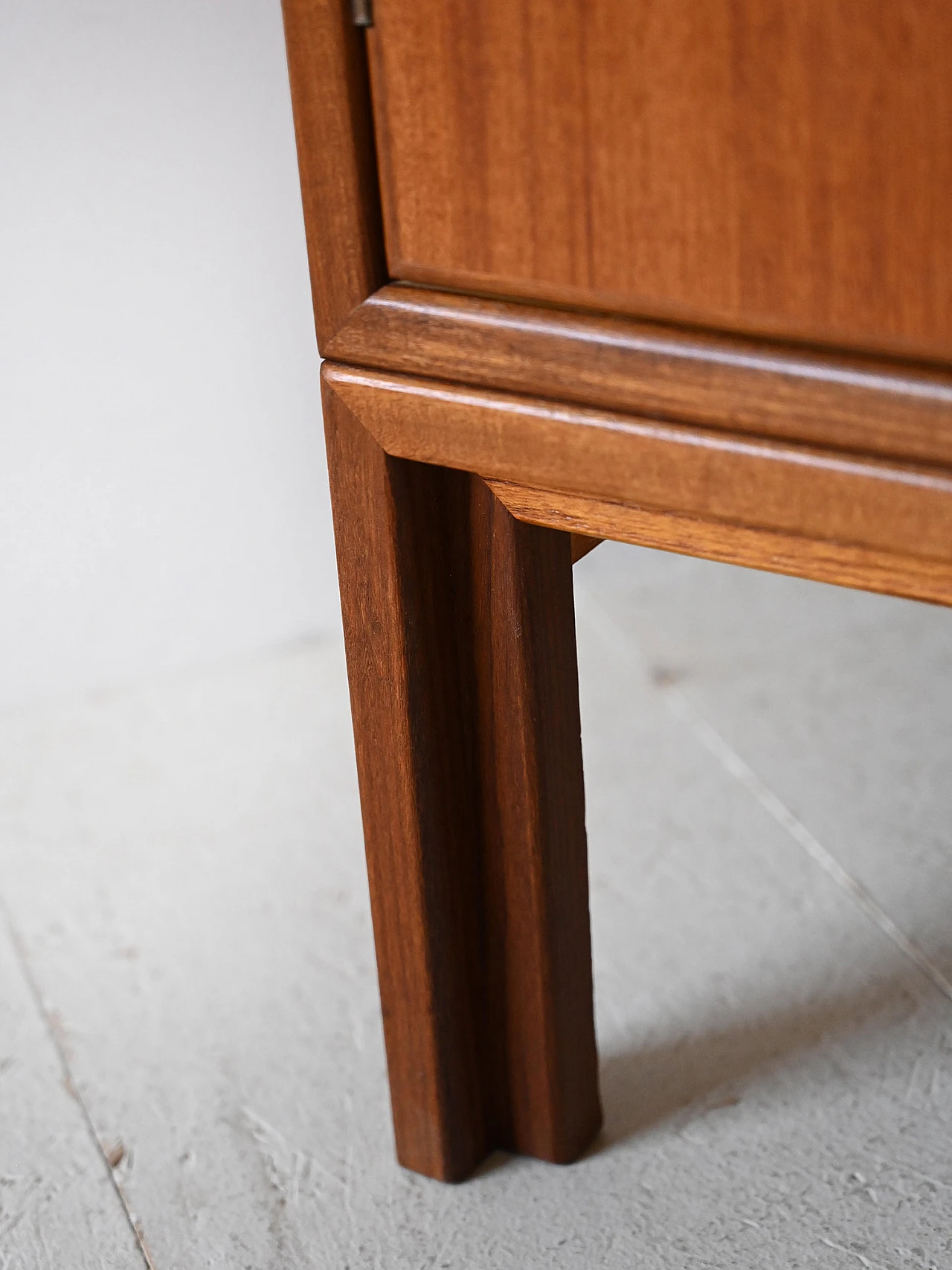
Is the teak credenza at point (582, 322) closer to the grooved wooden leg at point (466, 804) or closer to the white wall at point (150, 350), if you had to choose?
the grooved wooden leg at point (466, 804)

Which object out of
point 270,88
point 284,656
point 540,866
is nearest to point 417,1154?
point 540,866

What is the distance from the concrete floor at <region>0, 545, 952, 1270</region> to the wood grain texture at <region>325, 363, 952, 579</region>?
409 mm

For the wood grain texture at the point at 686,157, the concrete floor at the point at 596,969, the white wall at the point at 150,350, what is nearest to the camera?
the wood grain texture at the point at 686,157

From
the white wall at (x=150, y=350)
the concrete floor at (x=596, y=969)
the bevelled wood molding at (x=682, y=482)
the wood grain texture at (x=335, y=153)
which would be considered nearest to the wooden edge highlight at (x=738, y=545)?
the bevelled wood molding at (x=682, y=482)

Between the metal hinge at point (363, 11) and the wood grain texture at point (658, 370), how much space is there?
0.10m

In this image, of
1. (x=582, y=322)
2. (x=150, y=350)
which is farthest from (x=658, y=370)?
(x=150, y=350)

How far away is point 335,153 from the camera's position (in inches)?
22.6

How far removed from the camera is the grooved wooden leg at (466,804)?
0.66 metres

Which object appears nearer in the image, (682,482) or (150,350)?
(682,482)

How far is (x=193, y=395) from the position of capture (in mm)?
1316

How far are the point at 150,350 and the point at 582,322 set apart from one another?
0.81 metres

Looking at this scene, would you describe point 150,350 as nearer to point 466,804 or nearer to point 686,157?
point 466,804

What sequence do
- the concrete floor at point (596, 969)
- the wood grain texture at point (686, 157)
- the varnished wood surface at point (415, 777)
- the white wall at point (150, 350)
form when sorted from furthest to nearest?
the white wall at point (150, 350)
the concrete floor at point (596, 969)
the varnished wood surface at point (415, 777)
the wood grain texture at point (686, 157)

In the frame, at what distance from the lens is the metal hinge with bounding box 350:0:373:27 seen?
546 millimetres
